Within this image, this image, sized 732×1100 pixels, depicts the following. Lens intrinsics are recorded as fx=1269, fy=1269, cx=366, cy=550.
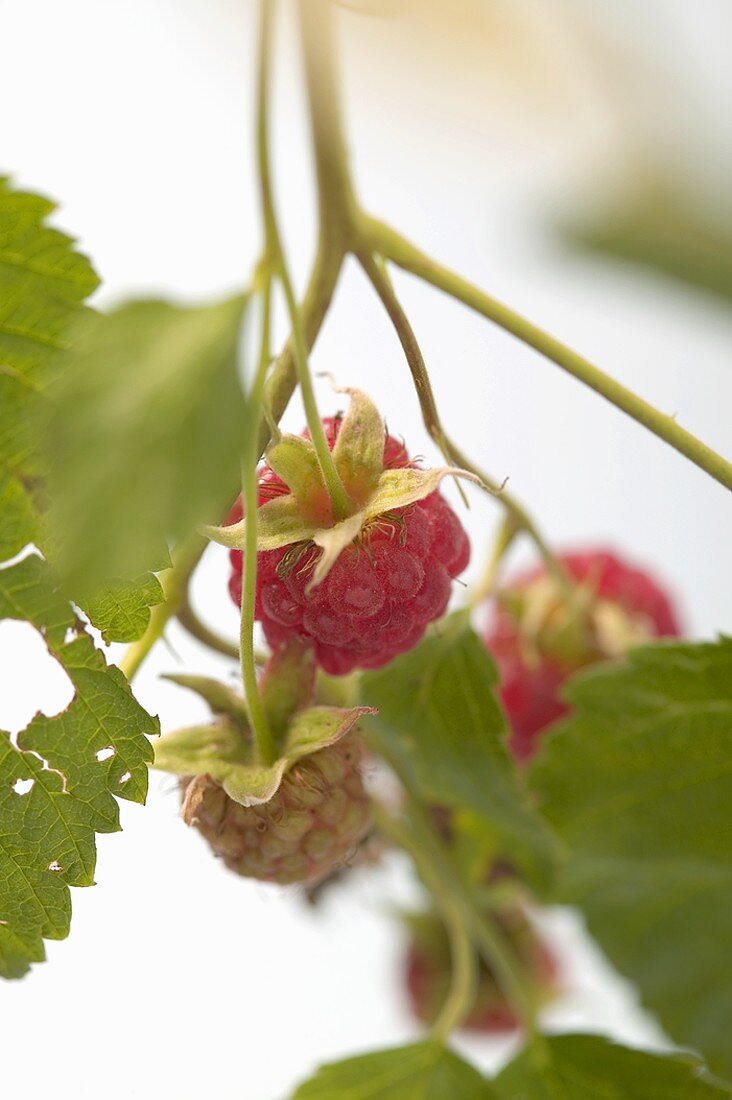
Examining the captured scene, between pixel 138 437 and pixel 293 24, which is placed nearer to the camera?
pixel 138 437

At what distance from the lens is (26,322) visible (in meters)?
0.38

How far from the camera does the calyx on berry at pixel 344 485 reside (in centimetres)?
38

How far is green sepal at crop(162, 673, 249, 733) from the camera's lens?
0.45m

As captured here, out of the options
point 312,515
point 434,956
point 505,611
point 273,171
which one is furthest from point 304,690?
point 434,956

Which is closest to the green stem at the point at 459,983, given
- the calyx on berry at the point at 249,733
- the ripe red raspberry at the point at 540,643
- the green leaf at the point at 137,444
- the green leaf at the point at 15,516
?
the ripe red raspberry at the point at 540,643

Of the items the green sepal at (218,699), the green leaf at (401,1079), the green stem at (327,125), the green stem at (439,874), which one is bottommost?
the green leaf at (401,1079)

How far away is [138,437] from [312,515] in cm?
17

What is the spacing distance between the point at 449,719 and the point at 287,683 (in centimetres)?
17

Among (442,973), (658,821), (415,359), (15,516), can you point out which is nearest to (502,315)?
(415,359)

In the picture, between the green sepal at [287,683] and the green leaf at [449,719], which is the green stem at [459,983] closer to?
the green leaf at [449,719]

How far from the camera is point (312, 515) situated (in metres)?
0.40

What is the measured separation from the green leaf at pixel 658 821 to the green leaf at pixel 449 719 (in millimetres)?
38

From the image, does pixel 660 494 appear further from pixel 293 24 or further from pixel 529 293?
pixel 293 24

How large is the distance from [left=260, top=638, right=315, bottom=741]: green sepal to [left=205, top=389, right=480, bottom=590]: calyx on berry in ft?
0.18
